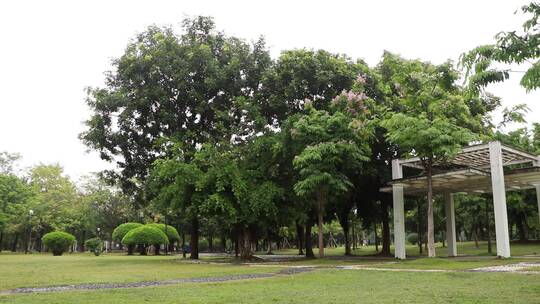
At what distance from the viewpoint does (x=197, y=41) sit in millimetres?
31766

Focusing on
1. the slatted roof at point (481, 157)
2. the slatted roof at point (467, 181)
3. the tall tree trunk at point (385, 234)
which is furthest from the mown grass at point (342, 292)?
the tall tree trunk at point (385, 234)

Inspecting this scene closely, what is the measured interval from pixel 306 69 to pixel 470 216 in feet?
90.7

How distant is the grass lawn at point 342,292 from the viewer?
959cm

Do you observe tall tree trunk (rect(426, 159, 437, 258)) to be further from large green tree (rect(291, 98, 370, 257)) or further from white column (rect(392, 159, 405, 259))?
white column (rect(392, 159, 405, 259))

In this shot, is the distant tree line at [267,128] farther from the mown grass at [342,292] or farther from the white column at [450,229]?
the mown grass at [342,292]

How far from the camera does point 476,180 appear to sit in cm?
2656

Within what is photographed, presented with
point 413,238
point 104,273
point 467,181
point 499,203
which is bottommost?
point 104,273

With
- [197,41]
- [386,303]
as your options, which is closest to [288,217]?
[197,41]

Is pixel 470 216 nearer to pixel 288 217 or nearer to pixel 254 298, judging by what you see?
pixel 288 217

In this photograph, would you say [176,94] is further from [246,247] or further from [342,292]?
[342,292]

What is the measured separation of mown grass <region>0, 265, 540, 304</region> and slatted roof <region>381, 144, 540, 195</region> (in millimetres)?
11080

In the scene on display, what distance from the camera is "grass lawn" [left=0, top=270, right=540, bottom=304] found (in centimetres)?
959

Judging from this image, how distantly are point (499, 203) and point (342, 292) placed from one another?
48.9 feet

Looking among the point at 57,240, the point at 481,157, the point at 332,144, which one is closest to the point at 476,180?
the point at 481,157
